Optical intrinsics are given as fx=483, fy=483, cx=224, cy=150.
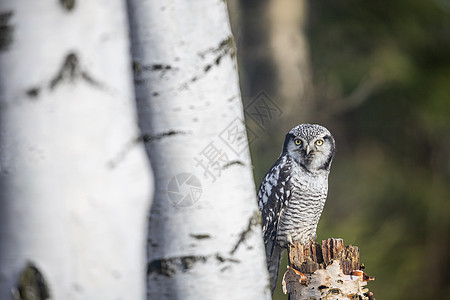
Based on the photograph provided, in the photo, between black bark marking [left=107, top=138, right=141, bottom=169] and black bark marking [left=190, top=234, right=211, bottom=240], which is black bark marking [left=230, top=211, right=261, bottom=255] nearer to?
black bark marking [left=190, top=234, right=211, bottom=240]

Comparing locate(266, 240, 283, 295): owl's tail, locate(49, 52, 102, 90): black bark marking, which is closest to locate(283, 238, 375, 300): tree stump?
locate(266, 240, 283, 295): owl's tail

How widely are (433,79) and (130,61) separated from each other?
12.4ft

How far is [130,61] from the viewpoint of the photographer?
2.20ft

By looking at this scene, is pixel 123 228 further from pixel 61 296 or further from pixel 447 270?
pixel 447 270

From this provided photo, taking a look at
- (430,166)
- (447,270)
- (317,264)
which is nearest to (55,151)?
(317,264)

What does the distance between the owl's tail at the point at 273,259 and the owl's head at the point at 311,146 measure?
0.35 m

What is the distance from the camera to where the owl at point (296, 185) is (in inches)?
69.1

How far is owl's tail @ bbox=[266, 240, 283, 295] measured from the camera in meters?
1.87

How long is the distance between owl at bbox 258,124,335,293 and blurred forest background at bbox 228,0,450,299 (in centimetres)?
163

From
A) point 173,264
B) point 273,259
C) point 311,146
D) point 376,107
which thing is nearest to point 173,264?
point 173,264

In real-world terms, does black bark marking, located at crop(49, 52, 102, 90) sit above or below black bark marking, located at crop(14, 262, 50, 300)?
above

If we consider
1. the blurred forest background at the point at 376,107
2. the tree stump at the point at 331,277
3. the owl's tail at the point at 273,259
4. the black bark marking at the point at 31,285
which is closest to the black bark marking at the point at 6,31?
the black bark marking at the point at 31,285

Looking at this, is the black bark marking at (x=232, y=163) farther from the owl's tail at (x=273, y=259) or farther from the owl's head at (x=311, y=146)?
the owl's tail at (x=273, y=259)

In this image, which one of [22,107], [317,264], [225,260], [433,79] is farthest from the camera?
[433,79]
